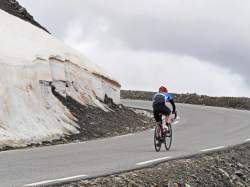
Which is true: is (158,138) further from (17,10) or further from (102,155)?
(17,10)

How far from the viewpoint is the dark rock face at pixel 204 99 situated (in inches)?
1186

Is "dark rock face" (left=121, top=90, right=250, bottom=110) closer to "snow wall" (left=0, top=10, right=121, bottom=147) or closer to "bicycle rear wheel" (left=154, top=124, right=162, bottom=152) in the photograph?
"snow wall" (left=0, top=10, right=121, bottom=147)

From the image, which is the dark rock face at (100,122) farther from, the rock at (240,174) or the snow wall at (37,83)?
the rock at (240,174)

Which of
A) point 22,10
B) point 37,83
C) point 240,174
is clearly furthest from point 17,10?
point 240,174

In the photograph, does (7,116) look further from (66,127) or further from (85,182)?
(85,182)

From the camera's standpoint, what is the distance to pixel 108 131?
699 inches

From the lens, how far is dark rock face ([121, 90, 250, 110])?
3012 centimetres

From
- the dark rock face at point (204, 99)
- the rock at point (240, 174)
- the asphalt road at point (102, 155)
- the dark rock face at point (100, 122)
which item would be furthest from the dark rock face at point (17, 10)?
the rock at point (240, 174)

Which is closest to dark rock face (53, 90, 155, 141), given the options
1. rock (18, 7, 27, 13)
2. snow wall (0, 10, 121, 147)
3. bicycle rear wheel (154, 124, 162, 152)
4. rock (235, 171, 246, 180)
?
snow wall (0, 10, 121, 147)

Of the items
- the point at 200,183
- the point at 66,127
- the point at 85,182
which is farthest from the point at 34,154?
the point at 66,127

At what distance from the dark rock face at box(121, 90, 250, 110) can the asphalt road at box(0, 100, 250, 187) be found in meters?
11.2

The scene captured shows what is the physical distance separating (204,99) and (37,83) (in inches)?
759

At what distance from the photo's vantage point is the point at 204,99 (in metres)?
32.8

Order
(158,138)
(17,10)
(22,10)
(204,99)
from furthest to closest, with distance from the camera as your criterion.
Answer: (204,99) → (17,10) → (22,10) → (158,138)
